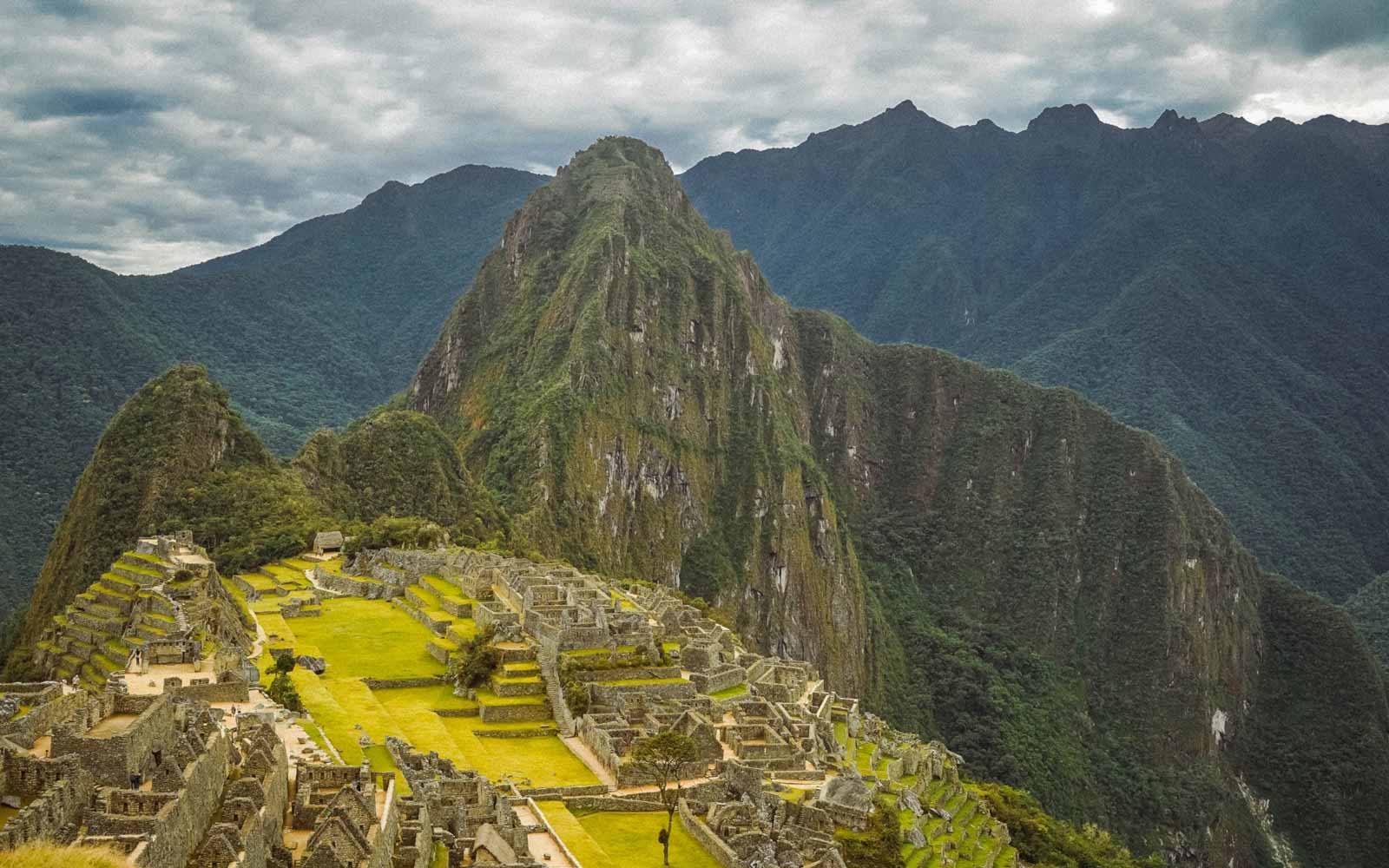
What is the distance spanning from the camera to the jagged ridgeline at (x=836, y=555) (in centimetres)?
13162

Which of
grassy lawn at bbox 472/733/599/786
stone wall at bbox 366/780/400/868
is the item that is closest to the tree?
grassy lawn at bbox 472/733/599/786

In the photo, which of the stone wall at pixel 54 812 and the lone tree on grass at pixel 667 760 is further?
the lone tree on grass at pixel 667 760

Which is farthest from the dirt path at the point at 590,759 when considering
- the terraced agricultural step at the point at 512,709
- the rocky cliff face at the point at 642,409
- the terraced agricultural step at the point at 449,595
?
the rocky cliff face at the point at 642,409

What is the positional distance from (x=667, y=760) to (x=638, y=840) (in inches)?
139

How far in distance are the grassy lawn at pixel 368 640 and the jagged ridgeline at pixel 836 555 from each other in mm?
43446

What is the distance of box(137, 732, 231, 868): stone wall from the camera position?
1736 centimetres

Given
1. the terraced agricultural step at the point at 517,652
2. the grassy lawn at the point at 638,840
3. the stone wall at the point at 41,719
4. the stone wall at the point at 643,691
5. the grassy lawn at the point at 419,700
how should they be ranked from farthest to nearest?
the terraced agricultural step at the point at 517,652, the stone wall at the point at 643,691, the grassy lawn at the point at 419,700, the grassy lawn at the point at 638,840, the stone wall at the point at 41,719

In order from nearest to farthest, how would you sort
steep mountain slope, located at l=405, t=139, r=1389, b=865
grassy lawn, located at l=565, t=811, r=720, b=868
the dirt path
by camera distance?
grassy lawn, located at l=565, t=811, r=720, b=868 → the dirt path → steep mountain slope, located at l=405, t=139, r=1389, b=865

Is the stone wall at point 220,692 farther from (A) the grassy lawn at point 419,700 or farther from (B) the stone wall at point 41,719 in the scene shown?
(A) the grassy lawn at point 419,700

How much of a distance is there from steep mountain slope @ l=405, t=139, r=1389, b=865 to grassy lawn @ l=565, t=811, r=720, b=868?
274 ft

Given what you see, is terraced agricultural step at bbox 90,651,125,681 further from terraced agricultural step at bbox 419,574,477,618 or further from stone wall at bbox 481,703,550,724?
terraced agricultural step at bbox 419,574,477,618

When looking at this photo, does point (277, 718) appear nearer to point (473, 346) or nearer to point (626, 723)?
point (626, 723)

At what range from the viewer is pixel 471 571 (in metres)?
58.4

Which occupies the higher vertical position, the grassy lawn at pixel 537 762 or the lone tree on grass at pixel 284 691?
the lone tree on grass at pixel 284 691
